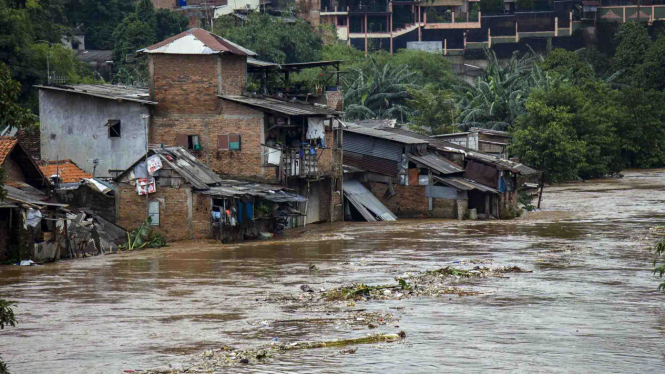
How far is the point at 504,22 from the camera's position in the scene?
234 feet

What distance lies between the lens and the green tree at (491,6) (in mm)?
73438

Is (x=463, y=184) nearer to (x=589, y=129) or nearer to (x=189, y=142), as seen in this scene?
(x=189, y=142)

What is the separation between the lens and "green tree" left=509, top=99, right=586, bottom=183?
47500mm

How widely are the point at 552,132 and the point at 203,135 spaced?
21.5 metres

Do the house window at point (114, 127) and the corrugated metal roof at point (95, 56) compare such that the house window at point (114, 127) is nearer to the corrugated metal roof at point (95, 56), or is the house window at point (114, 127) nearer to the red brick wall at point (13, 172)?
the red brick wall at point (13, 172)

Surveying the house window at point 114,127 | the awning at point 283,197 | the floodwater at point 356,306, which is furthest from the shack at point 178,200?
the house window at point 114,127

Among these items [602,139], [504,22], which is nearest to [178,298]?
[602,139]

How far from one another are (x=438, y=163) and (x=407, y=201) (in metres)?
1.69

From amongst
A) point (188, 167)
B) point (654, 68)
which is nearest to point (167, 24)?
point (654, 68)

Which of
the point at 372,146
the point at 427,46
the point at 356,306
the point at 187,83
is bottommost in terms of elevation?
the point at 356,306

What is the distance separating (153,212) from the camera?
2780 centimetres

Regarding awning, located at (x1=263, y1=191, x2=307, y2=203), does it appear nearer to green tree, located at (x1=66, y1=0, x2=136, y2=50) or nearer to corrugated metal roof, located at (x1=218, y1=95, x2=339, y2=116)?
corrugated metal roof, located at (x1=218, y1=95, x2=339, y2=116)

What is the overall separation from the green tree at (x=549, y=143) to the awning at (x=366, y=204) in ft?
45.7

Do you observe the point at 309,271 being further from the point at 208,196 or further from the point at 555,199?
the point at 555,199
